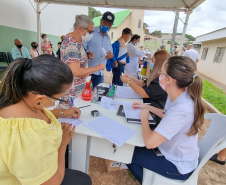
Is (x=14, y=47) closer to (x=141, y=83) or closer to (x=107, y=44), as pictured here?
(x=107, y=44)

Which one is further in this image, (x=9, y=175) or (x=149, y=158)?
(x=149, y=158)

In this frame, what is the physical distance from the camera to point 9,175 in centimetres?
60

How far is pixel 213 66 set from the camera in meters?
8.91

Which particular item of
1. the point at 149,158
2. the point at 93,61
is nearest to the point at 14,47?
the point at 93,61

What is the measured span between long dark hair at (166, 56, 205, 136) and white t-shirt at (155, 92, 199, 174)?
0.11ft

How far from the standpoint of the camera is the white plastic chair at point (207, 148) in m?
1.02

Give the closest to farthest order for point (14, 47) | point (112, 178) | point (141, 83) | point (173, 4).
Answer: point (112, 178), point (141, 83), point (173, 4), point (14, 47)

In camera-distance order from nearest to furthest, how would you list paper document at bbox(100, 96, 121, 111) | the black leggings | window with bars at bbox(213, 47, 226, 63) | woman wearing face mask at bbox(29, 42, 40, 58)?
the black leggings, paper document at bbox(100, 96, 121, 111), woman wearing face mask at bbox(29, 42, 40, 58), window with bars at bbox(213, 47, 226, 63)

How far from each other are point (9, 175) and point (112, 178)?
4.46 ft

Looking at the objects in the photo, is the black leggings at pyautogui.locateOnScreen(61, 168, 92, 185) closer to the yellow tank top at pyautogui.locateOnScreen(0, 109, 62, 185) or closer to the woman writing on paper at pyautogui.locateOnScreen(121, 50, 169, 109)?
the yellow tank top at pyautogui.locateOnScreen(0, 109, 62, 185)

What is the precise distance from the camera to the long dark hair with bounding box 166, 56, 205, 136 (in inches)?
38.8

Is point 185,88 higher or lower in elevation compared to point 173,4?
lower

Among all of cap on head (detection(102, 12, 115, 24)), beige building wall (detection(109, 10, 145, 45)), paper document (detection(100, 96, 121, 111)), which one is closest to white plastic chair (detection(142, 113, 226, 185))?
paper document (detection(100, 96, 121, 111))

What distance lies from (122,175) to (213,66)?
10145mm
